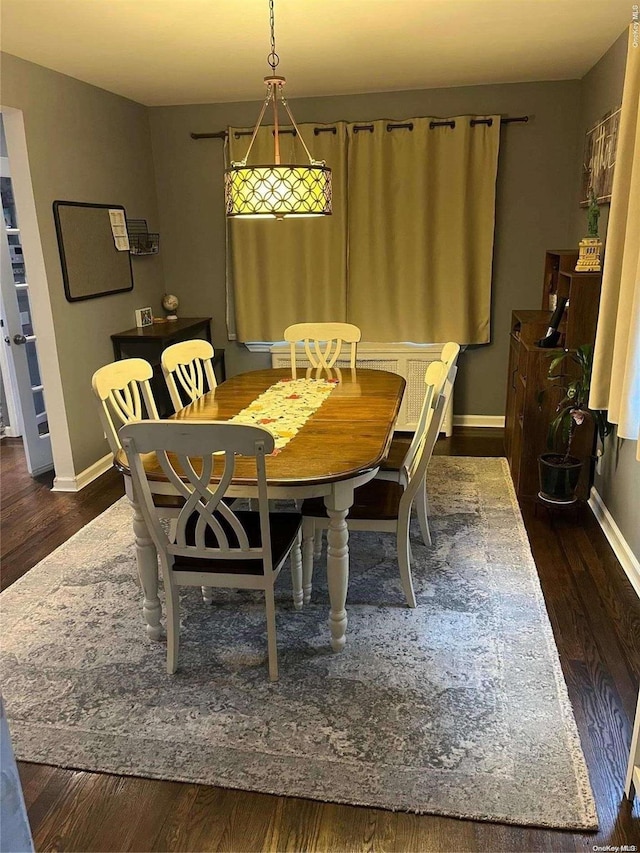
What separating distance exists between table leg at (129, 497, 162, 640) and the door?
7.38 ft

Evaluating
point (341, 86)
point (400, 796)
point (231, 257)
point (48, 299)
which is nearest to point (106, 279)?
point (48, 299)

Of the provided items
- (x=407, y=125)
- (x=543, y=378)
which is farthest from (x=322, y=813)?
(x=407, y=125)

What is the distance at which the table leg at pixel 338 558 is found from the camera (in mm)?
2146

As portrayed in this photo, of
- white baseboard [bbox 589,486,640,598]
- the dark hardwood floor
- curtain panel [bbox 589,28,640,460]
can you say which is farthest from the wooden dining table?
white baseboard [bbox 589,486,640,598]

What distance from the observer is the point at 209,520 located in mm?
2057

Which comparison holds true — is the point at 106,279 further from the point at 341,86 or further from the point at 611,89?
the point at 611,89

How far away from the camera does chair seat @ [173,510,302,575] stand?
2.18 metres

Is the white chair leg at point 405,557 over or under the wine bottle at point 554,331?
under

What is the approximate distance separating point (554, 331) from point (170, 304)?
116 inches

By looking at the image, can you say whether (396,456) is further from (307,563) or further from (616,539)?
(616,539)

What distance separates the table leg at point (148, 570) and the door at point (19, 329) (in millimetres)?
2250

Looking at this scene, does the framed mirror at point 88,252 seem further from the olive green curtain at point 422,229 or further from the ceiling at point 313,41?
the olive green curtain at point 422,229

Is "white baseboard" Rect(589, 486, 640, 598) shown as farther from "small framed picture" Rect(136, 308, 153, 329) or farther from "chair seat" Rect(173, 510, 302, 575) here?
"small framed picture" Rect(136, 308, 153, 329)

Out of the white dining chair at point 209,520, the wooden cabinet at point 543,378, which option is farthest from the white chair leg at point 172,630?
the wooden cabinet at point 543,378
